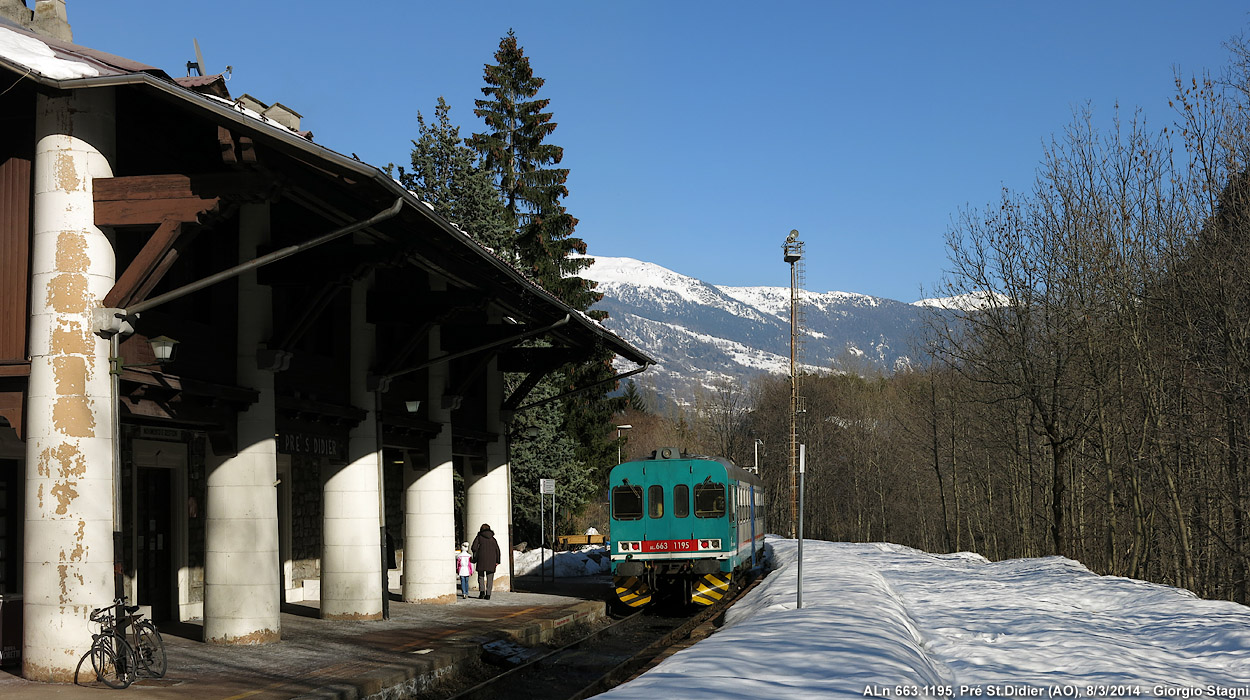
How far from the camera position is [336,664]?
13.0 m

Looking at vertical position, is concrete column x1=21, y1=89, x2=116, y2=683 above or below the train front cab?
above

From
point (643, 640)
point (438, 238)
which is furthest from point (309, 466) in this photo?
point (438, 238)

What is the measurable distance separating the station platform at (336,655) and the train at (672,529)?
1704 millimetres

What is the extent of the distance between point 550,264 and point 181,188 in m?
31.7

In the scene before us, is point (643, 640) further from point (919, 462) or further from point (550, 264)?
point (919, 462)

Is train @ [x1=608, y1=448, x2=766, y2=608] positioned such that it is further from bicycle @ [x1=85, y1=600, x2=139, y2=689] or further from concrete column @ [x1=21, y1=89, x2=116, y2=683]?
concrete column @ [x1=21, y1=89, x2=116, y2=683]

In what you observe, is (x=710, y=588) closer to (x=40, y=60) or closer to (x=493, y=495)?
(x=493, y=495)

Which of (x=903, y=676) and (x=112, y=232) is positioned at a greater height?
(x=112, y=232)

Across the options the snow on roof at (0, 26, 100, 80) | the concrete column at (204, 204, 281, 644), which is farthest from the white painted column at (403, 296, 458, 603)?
the snow on roof at (0, 26, 100, 80)

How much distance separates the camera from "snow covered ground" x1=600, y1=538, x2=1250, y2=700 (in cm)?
1033

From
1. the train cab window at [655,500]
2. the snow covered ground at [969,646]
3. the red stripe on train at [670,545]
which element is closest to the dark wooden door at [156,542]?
the snow covered ground at [969,646]

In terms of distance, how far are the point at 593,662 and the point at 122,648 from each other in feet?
22.7

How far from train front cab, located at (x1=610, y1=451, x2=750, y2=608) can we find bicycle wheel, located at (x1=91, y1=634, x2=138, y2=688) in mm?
12618

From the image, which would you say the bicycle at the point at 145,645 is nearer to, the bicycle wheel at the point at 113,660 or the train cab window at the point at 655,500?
the bicycle wheel at the point at 113,660
